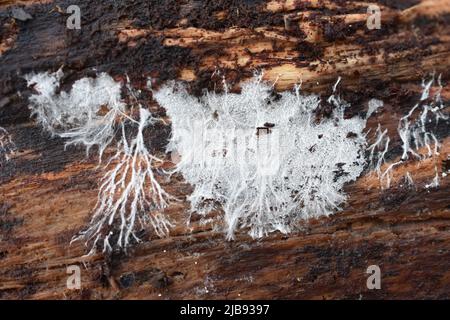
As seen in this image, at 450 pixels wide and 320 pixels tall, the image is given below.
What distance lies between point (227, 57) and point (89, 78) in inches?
29.2

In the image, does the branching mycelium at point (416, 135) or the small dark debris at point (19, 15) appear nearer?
the small dark debris at point (19, 15)

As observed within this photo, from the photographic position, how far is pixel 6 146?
269 centimetres

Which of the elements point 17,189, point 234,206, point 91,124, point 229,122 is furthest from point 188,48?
point 17,189

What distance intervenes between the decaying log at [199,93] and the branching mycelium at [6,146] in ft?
0.11

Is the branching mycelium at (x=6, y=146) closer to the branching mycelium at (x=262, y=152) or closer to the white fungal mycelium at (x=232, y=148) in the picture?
the white fungal mycelium at (x=232, y=148)

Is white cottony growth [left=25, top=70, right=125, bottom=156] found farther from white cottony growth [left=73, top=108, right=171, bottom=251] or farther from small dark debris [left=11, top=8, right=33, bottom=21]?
small dark debris [left=11, top=8, right=33, bottom=21]

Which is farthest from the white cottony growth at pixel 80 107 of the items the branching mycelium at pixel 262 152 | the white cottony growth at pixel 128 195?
the branching mycelium at pixel 262 152

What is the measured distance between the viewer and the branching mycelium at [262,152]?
274 centimetres

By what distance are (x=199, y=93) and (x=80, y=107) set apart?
0.64m

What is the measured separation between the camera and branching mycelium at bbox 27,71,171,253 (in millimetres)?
2701

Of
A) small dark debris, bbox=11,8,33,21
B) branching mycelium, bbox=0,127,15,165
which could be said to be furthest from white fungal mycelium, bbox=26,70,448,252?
small dark debris, bbox=11,8,33,21

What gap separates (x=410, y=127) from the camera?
279 cm

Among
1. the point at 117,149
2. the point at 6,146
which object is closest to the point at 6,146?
the point at 6,146

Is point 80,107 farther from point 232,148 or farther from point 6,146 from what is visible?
point 232,148
